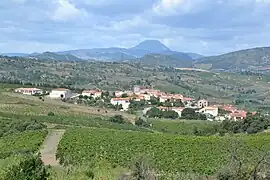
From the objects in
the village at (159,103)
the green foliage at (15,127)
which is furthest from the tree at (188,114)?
the green foliage at (15,127)

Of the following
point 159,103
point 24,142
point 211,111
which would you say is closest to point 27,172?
point 24,142

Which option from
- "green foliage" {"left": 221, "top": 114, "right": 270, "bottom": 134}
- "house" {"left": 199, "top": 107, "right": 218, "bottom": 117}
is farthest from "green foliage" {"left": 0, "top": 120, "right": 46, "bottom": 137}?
"house" {"left": 199, "top": 107, "right": 218, "bottom": 117}

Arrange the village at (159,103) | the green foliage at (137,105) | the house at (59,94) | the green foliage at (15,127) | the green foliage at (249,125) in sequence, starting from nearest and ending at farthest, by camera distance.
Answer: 1. the green foliage at (15,127)
2. the green foliage at (249,125)
3. the village at (159,103)
4. the house at (59,94)
5. the green foliage at (137,105)

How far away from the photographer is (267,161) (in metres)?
16.6

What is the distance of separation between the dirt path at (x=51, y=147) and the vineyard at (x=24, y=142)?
701 millimetres

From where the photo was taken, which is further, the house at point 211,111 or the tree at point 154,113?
the house at point 211,111

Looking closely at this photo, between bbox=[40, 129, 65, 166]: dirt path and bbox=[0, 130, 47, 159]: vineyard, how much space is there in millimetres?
701

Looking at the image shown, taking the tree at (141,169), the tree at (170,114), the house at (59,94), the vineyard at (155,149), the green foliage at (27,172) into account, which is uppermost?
the green foliage at (27,172)

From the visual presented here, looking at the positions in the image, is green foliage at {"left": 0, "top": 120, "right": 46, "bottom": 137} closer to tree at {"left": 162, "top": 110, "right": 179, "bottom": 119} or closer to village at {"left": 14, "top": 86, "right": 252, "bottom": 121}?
tree at {"left": 162, "top": 110, "right": 179, "bottom": 119}

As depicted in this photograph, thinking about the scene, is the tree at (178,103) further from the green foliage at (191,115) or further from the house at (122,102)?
the green foliage at (191,115)

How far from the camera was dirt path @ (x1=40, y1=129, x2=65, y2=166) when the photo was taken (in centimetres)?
4316

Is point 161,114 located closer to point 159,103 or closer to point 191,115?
point 191,115

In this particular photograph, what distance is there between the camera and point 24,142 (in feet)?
170

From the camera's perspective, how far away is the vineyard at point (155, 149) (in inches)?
1642
